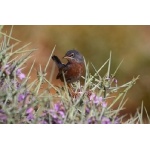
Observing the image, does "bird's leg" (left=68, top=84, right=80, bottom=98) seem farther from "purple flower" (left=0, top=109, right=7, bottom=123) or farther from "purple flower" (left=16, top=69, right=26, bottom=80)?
"purple flower" (left=0, top=109, right=7, bottom=123)

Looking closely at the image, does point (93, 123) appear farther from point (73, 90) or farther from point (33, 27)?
point (33, 27)

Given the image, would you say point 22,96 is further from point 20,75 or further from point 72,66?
point 72,66

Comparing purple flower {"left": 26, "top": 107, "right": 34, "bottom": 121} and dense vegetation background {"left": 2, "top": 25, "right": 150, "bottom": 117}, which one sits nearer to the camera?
purple flower {"left": 26, "top": 107, "right": 34, "bottom": 121}

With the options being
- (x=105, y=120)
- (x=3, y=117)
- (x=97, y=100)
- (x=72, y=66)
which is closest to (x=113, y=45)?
(x=72, y=66)

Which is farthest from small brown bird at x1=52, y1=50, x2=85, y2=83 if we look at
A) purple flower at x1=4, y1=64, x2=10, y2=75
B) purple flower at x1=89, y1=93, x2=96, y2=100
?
purple flower at x1=4, y1=64, x2=10, y2=75

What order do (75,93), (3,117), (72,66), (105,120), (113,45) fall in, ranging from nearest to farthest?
1. (3,117)
2. (105,120)
3. (75,93)
4. (72,66)
5. (113,45)

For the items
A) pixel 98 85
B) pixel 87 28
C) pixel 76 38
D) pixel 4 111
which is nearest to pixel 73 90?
pixel 98 85

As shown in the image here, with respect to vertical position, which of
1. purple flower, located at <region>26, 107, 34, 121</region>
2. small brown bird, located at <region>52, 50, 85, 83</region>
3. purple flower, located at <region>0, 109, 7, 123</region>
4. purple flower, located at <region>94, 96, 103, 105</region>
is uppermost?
small brown bird, located at <region>52, 50, 85, 83</region>

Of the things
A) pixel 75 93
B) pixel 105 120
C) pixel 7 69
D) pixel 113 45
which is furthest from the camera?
pixel 113 45

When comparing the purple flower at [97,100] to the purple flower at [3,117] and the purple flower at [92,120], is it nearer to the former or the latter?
Answer: the purple flower at [92,120]

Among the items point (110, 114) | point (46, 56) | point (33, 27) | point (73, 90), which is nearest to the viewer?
point (110, 114)

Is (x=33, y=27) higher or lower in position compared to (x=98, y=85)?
higher
